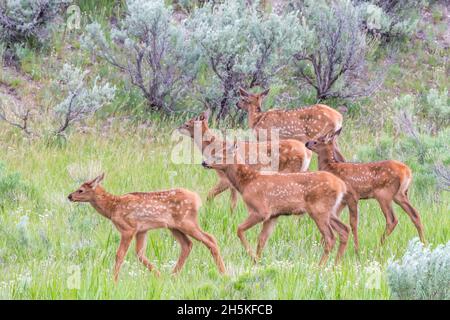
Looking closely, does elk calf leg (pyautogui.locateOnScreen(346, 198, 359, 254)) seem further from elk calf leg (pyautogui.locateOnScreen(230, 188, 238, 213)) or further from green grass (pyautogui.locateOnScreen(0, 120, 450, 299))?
elk calf leg (pyautogui.locateOnScreen(230, 188, 238, 213))

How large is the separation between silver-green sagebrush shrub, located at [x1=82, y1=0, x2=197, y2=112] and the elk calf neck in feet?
21.3

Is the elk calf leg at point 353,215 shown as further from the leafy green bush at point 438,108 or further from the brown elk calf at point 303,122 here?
the leafy green bush at point 438,108


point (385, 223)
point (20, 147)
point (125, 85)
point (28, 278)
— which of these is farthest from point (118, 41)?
point (28, 278)

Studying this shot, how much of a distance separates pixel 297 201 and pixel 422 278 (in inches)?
105

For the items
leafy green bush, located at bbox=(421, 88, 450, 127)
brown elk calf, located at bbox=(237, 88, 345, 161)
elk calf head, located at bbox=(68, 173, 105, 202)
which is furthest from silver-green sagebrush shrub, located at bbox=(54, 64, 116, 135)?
leafy green bush, located at bbox=(421, 88, 450, 127)

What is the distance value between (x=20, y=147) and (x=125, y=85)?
3723 mm

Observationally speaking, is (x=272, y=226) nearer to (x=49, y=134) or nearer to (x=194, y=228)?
(x=194, y=228)

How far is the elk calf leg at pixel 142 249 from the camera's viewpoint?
10898 mm

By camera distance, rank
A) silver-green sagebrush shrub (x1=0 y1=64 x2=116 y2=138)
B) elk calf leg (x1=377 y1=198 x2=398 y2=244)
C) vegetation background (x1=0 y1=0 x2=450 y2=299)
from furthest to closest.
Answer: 1. silver-green sagebrush shrub (x1=0 y1=64 x2=116 y2=138)
2. elk calf leg (x1=377 y1=198 x2=398 y2=244)
3. vegetation background (x1=0 y1=0 x2=450 y2=299)

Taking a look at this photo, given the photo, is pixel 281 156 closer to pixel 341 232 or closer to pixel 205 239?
pixel 341 232

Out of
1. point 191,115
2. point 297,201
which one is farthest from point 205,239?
point 191,115

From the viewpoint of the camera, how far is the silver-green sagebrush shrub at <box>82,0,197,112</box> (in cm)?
1847

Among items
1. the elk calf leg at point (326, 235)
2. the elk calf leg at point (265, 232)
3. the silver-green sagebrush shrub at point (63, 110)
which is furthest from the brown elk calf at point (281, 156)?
the silver-green sagebrush shrub at point (63, 110)

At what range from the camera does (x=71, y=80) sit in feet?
56.6
